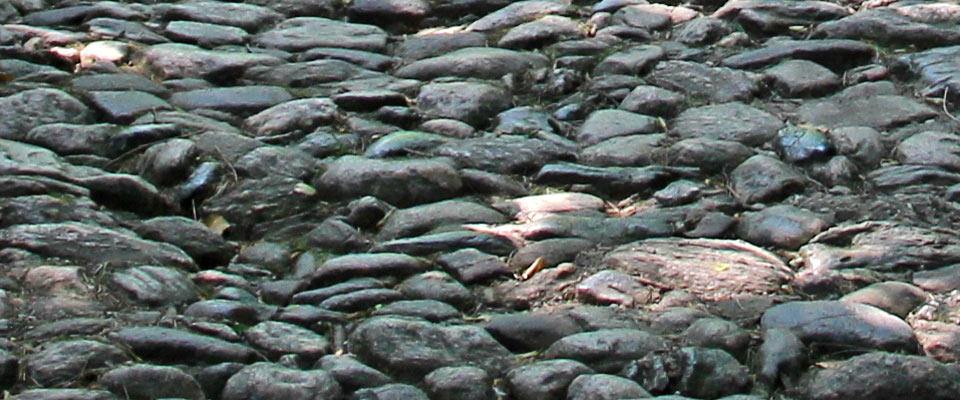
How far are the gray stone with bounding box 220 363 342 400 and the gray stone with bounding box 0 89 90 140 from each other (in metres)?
1.69

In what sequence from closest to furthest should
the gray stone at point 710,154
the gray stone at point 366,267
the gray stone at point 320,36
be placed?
1. the gray stone at point 366,267
2. the gray stone at point 710,154
3. the gray stone at point 320,36

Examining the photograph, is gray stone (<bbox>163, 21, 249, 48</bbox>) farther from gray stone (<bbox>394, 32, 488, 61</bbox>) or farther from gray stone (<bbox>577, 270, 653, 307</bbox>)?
gray stone (<bbox>577, 270, 653, 307</bbox>)

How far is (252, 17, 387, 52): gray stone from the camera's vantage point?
216 inches

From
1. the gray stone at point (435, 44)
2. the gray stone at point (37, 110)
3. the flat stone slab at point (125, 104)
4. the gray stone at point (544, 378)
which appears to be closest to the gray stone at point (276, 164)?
the flat stone slab at point (125, 104)

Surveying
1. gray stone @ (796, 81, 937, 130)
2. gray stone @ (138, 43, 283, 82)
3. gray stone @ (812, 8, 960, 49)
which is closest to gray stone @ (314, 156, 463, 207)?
gray stone @ (138, 43, 283, 82)

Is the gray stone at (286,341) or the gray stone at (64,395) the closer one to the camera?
the gray stone at (64,395)

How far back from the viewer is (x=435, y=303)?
357 cm

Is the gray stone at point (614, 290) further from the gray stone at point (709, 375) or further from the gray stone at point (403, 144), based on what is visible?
the gray stone at point (403, 144)

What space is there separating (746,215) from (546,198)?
54 centimetres

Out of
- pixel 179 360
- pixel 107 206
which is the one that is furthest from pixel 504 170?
pixel 179 360

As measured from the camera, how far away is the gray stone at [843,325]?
10.9ft

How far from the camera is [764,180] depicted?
168 inches

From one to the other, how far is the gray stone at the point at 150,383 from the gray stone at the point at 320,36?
2.49 m

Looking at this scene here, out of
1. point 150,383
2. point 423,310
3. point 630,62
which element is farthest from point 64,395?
point 630,62
